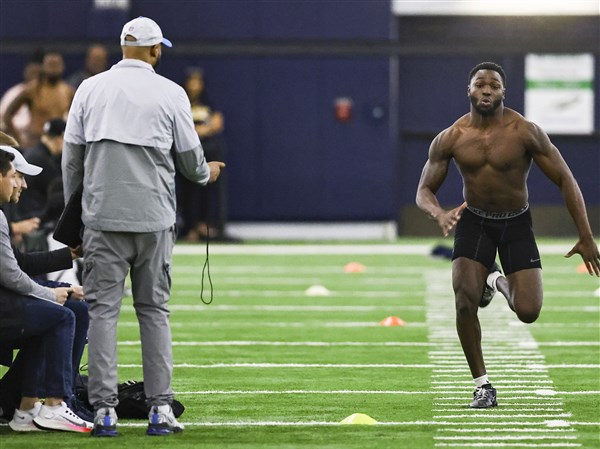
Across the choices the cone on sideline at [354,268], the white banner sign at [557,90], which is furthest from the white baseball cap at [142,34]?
the white banner sign at [557,90]

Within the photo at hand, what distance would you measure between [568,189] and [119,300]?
107 inches

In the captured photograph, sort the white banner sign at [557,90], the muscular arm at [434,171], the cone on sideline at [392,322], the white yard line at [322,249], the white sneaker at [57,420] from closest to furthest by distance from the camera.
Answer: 1. the white sneaker at [57,420]
2. the muscular arm at [434,171]
3. the cone on sideline at [392,322]
4. the white yard line at [322,249]
5. the white banner sign at [557,90]

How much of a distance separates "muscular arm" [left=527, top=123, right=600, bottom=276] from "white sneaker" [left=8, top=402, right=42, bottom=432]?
307cm

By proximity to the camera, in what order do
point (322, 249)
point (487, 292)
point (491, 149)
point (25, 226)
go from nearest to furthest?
point (491, 149), point (487, 292), point (25, 226), point (322, 249)

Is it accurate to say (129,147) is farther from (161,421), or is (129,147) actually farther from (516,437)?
(516,437)

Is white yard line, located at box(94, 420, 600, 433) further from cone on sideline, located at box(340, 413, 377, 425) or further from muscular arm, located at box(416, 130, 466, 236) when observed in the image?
muscular arm, located at box(416, 130, 466, 236)

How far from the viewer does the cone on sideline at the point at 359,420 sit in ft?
27.2

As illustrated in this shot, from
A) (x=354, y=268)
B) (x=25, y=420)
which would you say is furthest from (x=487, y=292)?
(x=354, y=268)

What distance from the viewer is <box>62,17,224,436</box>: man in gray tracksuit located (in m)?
7.79

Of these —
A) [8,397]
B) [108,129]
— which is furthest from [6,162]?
[8,397]

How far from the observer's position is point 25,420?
26.6ft

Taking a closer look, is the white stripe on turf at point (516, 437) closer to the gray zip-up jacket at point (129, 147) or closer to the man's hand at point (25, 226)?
the gray zip-up jacket at point (129, 147)

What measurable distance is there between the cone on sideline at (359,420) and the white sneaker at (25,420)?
1.55m

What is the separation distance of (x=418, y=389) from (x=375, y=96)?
51.6 ft
